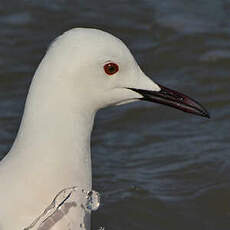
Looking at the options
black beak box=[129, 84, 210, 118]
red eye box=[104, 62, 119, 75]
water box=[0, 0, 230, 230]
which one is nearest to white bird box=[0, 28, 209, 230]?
red eye box=[104, 62, 119, 75]

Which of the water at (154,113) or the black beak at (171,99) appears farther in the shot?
the water at (154,113)

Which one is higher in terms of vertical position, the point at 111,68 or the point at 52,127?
the point at 111,68

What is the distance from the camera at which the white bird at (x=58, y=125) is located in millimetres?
6391

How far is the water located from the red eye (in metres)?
2.07

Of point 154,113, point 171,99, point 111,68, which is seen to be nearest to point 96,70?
point 111,68

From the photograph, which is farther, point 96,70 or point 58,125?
point 96,70

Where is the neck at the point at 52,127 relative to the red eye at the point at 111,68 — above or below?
below

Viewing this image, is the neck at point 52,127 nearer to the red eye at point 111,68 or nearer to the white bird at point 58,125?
the white bird at point 58,125

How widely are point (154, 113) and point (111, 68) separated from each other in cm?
352

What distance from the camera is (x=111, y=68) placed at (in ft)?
21.8

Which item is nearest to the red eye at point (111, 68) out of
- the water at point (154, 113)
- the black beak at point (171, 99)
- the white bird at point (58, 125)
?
the white bird at point (58, 125)

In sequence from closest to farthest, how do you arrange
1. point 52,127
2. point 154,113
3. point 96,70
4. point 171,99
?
point 52,127 → point 96,70 → point 171,99 → point 154,113

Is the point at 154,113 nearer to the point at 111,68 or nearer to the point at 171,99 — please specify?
the point at 171,99

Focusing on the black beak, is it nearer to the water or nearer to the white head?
the white head
